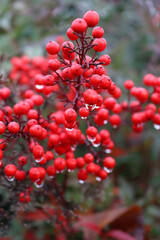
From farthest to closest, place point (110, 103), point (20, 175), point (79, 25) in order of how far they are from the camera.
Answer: point (110, 103) → point (20, 175) → point (79, 25)

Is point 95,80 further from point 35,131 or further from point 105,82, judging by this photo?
point 35,131

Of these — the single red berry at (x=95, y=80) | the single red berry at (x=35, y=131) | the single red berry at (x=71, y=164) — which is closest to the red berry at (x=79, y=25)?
the single red berry at (x=95, y=80)

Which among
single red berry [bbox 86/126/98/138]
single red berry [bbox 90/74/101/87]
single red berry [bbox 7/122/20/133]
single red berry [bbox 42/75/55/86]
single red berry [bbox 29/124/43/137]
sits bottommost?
single red berry [bbox 7/122/20/133]

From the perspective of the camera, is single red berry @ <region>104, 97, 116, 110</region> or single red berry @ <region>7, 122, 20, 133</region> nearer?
single red berry @ <region>7, 122, 20, 133</region>

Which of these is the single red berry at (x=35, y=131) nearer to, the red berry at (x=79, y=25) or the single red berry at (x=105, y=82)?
the single red berry at (x=105, y=82)

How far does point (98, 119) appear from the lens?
143cm

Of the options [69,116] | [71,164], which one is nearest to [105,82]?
[69,116]

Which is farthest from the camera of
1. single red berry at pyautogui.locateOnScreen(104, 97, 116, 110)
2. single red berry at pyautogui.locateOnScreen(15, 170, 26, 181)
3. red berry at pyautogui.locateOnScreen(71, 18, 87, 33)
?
single red berry at pyautogui.locateOnScreen(104, 97, 116, 110)

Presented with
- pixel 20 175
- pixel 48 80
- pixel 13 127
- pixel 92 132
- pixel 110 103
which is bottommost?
pixel 20 175

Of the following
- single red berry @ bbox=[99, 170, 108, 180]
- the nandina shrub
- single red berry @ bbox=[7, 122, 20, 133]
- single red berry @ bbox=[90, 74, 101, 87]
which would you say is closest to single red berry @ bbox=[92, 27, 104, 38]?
A: the nandina shrub

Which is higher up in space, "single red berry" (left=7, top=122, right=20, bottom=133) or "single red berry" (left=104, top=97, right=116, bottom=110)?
"single red berry" (left=104, top=97, right=116, bottom=110)

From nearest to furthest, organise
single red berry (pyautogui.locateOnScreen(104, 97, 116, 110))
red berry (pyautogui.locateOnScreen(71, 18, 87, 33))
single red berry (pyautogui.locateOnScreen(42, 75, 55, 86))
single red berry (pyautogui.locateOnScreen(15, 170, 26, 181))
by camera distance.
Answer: red berry (pyautogui.locateOnScreen(71, 18, 87, 33)) < single red berry (pyautogui.locateOnScreen(42, 75, 55, 86)) < single red berry (pyautogui.locateOnScreen(15, 170, 26, 181)) < single red berry (pyautogui.locateOnScreen(104, 97, 116, 110))

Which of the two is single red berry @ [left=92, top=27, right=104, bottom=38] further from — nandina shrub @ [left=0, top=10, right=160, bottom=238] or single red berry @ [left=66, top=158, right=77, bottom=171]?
single red berry @ [left=66, top=158, right=77, bottom=171]

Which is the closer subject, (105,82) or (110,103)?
(105,82)
